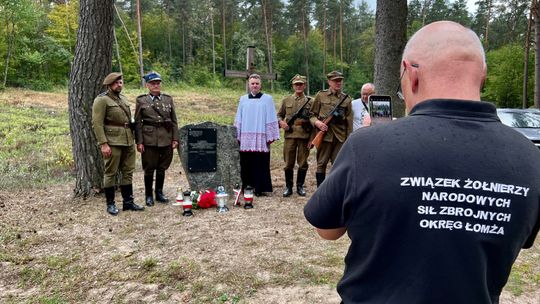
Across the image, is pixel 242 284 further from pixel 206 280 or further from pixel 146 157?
pixel 146 157

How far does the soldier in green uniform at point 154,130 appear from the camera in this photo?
568cm

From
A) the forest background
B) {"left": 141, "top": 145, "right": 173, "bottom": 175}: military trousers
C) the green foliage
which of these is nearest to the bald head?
{"left": 141, "top": 145, "right": 173, "bottom": 175}: military trousers

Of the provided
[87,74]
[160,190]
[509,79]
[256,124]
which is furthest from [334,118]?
[509,79]

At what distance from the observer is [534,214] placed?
1125 mm

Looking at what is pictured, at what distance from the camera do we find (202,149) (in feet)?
20.4

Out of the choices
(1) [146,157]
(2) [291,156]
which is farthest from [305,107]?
(1) [146,157]

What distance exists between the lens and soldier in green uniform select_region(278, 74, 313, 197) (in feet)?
21.2

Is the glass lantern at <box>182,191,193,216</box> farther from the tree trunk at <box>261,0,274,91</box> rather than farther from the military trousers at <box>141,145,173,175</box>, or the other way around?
the tree trunk at <box>261,0,274,91</box>

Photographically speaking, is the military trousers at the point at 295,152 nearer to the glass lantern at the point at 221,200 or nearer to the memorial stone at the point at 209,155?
the memorial stone at the point at 209,155

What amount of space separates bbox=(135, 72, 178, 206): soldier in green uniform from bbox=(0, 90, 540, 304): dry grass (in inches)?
22.7

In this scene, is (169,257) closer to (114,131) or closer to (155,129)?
(114,131)

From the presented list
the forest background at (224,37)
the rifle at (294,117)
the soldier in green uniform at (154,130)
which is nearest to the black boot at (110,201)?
the soldier in green uniform at (154,130)

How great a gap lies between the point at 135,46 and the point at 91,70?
35651 mm

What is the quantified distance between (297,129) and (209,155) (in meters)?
1.45
